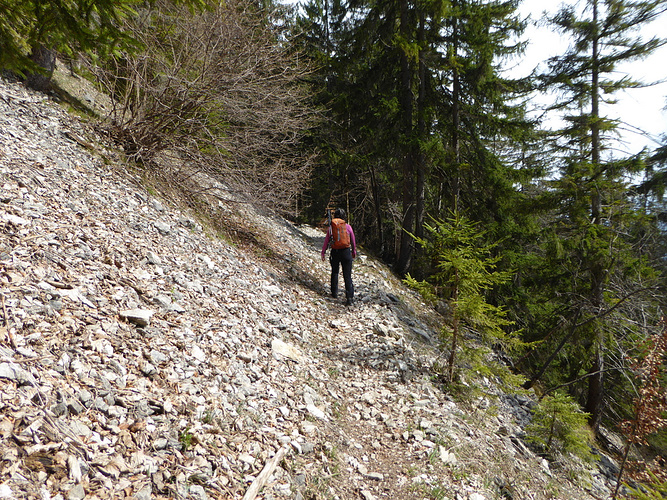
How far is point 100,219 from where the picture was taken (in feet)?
17.3

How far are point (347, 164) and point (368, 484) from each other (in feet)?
41.1

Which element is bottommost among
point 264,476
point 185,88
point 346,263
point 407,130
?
point 264,476

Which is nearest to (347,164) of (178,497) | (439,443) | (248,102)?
(248,102)

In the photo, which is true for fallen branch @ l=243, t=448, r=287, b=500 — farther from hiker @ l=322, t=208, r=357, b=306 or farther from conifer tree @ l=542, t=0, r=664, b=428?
conifer tree @ l=542, t=0, r=664, b=428

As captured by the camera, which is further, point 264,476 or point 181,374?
point 181,374

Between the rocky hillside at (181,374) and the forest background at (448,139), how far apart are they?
1.27 meters

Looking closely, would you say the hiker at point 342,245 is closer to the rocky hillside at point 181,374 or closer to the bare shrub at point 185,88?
the rocky hillside at point 181,374

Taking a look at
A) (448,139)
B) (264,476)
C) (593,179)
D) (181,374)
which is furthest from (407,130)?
(264,476)

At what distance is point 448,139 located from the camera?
43.3ft

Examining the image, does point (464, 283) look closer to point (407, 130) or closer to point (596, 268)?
point (596, 268)

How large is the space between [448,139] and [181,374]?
1236 centimetres

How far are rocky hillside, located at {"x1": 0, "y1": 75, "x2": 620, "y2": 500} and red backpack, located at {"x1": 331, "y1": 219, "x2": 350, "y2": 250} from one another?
4.48 feet

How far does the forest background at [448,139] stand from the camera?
6535 millimetres

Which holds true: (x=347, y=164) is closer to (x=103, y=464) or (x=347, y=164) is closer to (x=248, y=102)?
(x=248, y=102)
